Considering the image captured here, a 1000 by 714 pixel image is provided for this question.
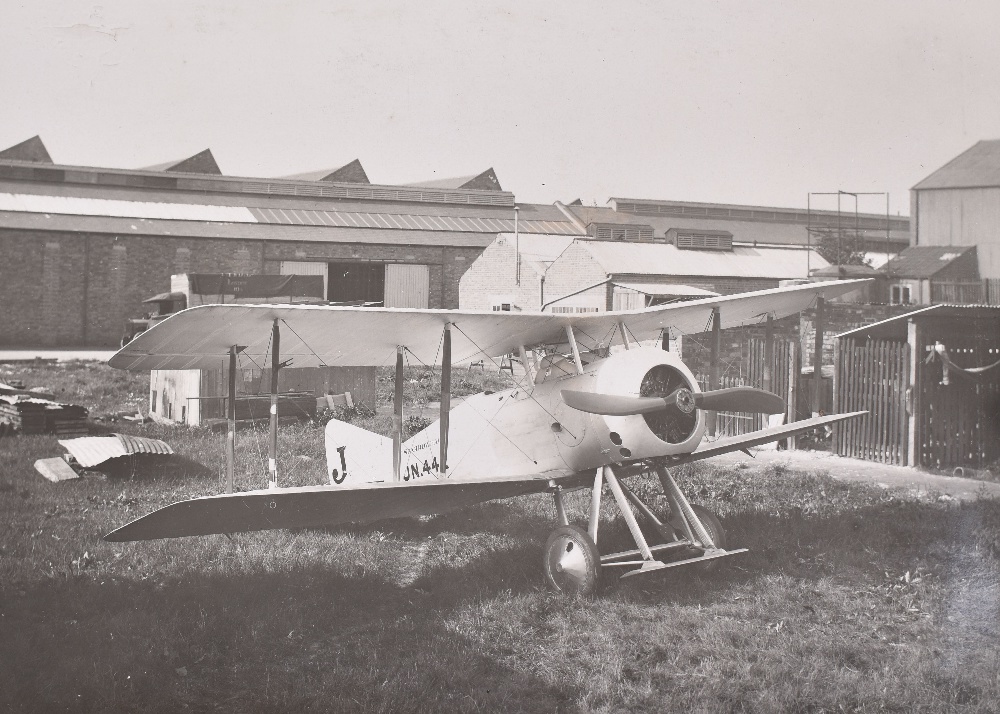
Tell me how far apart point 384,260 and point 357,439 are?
27598 millimetres

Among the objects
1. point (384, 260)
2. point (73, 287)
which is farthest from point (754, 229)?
point (73, 287)

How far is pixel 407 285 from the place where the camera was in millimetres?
37406

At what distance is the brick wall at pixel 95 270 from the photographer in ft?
104

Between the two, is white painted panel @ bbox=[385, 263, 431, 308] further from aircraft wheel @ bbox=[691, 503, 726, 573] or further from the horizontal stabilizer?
aircraft wheel @ bbox=[691, 503, 726, 573]

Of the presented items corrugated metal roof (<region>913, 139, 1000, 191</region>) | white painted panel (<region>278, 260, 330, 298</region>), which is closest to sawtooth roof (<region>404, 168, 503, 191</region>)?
white painted panel (<region>278, 260, 330, 298</region>)

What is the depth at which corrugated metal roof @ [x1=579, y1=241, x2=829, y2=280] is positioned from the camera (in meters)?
32.8

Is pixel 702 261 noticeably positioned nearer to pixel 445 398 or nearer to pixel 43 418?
pixel 43 418

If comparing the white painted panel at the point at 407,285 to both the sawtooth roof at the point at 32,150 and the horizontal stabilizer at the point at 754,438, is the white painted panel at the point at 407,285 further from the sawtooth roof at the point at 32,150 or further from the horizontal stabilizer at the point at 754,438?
the horizontal stabilizer at the point at 754,438

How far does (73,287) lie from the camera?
32562 mm

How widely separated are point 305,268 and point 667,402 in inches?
1218

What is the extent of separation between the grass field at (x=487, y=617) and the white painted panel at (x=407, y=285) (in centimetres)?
2810

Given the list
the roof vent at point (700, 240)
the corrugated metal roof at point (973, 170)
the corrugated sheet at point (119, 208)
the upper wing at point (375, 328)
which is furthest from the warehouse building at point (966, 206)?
the corrugated sheet at point (119, 208)

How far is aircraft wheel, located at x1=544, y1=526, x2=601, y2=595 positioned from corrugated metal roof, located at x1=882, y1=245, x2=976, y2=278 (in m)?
29.3

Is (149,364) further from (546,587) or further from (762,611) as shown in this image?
(762,611)
